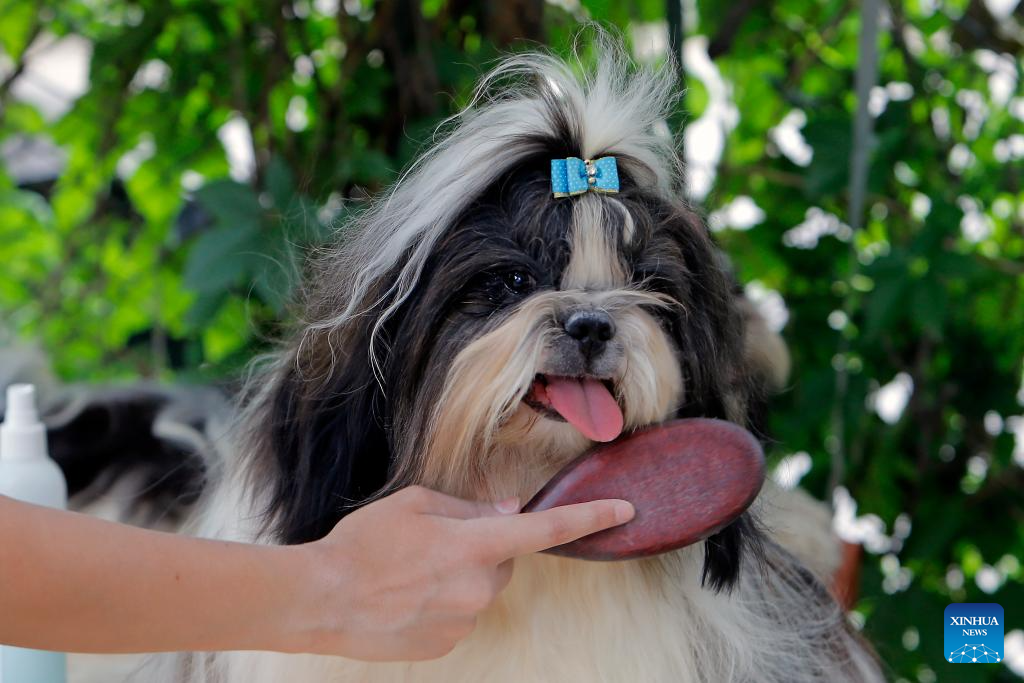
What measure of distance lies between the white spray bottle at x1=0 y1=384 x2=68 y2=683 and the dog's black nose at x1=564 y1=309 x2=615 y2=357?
23.6 inches

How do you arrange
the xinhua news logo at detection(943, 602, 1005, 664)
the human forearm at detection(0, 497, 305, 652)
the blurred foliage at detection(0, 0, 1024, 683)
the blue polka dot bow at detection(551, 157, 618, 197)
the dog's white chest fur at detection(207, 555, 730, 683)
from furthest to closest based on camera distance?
the blurred foliage at detection(0, 0, 1024, 683) → the xinhua news logo at detection(943, 602, 1005, 664) → the dog's white chest fur at detection(207, 555, 730, 683) → the blue polka dot bow at detection(551, 157, 618, 197) → the human forearm at detection(0, 497, 305, 652)

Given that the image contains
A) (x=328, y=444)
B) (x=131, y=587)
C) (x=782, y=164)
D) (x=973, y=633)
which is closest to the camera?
(x=131, y=587)

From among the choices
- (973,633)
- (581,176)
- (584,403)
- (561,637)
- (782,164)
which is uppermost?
(581,176)

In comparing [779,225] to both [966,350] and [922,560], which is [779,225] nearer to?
[966,350]

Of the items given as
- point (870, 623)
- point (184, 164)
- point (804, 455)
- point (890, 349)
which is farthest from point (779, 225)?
point (184, 164)

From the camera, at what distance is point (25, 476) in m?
1.16

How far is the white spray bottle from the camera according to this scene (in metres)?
1.14

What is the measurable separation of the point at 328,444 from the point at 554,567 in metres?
0.27

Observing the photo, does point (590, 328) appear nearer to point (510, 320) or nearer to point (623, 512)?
point (510, 320)

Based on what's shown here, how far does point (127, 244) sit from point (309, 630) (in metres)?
1.75

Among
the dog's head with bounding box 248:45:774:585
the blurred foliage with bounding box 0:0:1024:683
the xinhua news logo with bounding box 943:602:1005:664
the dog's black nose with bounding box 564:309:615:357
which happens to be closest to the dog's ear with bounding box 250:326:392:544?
the dog's head with bounding box 248:45:774:585

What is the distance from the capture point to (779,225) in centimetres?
227

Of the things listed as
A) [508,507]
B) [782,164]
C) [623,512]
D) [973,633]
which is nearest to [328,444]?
[508,507]

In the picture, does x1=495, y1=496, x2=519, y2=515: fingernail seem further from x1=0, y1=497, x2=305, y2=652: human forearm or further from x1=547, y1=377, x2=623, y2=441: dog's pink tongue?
x1=0, y1=497, x2=305, y2=652: human forearm
